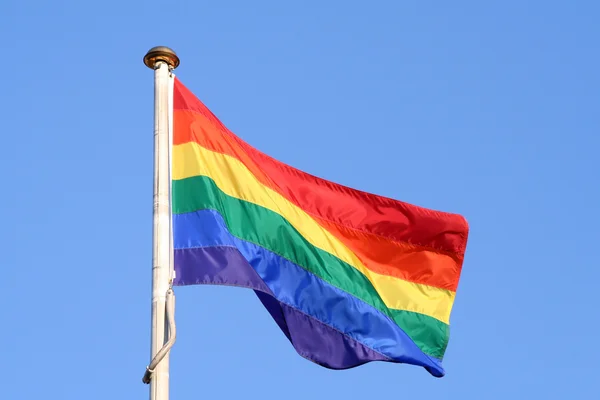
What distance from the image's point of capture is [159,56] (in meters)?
12.1

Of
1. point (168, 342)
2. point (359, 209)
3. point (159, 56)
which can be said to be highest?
point (159, 56)

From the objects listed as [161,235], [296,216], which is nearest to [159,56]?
[161,235]

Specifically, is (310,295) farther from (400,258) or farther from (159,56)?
(159,56)

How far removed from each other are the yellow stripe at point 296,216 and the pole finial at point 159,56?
99 cm

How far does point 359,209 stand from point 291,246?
210cm

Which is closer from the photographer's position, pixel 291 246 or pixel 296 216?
pixel 291 246

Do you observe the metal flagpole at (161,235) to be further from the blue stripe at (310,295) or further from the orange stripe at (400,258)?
the orange stripe at (400,258)

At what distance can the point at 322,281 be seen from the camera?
1389 centimetres

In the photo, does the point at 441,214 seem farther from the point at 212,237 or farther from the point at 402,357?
the point at 212,237

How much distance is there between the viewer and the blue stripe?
12031 millimetres

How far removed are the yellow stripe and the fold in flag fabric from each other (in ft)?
0.05

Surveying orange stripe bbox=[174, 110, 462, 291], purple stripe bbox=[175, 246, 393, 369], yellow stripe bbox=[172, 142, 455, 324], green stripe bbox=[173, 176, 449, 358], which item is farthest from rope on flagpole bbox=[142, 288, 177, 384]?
orange stripe bbox=[174, 110, 462, 291]

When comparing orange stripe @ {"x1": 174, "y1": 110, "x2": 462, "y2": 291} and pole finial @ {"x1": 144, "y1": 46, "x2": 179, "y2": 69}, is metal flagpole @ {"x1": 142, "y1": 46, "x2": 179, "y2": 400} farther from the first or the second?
orange stripe @ {"x1": 174, "y1": 110, "x2": 462, "y2": 291}

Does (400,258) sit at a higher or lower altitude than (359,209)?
lower
